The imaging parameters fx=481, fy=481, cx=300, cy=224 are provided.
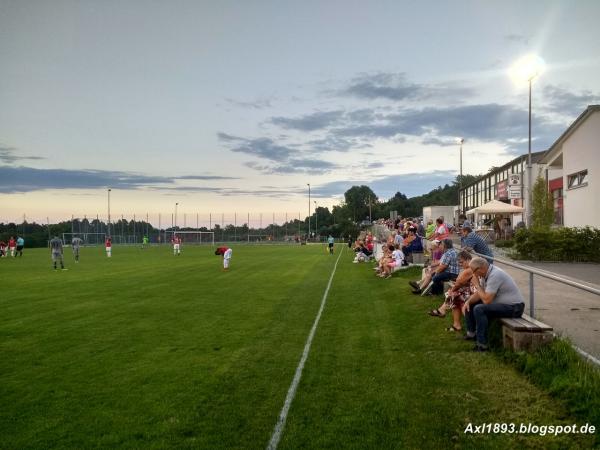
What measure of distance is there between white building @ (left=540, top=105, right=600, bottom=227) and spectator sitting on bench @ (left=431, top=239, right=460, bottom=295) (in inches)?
651

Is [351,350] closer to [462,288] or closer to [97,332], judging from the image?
[462,288]

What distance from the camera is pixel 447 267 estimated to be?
38.1ft

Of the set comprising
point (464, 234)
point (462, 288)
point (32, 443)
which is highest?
point (464, 234)

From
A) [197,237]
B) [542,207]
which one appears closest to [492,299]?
[542,207]

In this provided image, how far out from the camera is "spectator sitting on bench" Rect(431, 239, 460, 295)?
11242 millimetres

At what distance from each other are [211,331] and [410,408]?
16.6 feet

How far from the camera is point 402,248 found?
20.1m

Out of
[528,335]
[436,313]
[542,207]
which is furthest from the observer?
[542,207]

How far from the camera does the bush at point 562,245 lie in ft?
66.0

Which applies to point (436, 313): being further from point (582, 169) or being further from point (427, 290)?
point (582, 169)

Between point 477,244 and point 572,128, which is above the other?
point 572,128

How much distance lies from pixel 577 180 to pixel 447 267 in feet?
65.5

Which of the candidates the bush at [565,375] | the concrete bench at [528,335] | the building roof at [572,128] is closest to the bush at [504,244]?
the building roof at [572,128]

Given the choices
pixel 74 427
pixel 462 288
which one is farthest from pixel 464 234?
pixel 74 427
